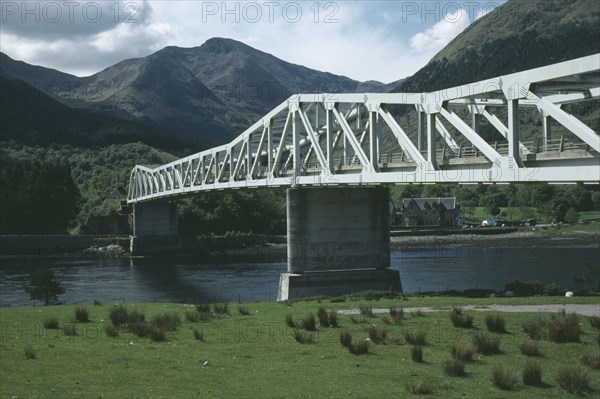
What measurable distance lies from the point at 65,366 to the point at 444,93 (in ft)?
61.8

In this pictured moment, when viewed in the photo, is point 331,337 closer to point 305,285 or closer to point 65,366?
point 65,366

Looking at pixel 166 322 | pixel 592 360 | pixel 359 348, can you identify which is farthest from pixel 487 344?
pixel 166 322

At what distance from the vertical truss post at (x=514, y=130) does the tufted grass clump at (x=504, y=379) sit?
11.1 meters

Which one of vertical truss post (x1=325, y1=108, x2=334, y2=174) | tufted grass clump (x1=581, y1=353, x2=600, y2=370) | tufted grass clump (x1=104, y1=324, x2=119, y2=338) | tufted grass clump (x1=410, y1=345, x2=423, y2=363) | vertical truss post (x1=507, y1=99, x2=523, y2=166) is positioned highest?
vertical truss post (x1=325, y1=108, x2=334, y2=174)

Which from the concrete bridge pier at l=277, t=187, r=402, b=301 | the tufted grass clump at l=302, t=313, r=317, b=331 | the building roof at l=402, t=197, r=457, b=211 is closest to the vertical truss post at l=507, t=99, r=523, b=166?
the tufted grass clump at l=302, t=313, r=317, b=331

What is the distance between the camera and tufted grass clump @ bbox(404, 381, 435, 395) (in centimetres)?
1420

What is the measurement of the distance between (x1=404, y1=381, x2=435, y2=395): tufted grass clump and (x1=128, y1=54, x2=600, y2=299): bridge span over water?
9646 mm

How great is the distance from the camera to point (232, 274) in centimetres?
6725

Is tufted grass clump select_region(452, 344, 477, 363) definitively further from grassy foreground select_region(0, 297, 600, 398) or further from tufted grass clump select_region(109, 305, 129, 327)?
tufted grass clump select_region(109, 305, 129, 327)

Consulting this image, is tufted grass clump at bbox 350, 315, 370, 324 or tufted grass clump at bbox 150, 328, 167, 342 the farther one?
tufted grass clump at bbox 350, 315, 370, 324

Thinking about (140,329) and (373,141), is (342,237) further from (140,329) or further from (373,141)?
(140,329)

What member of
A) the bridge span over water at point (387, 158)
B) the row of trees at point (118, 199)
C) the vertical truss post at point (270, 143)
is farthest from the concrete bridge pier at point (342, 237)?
the row of trees at point (118, 199)

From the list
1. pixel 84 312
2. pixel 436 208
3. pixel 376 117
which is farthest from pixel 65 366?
pixel 436 208

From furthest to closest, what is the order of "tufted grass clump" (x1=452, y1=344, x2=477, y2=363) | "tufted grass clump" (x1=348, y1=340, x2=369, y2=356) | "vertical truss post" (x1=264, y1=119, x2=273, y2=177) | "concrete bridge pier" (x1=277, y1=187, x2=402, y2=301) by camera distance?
"vertical truss post" (x1=264, y1=119, x2=273, y2=177) < "concrete bridge pier" (x1=277, y1=187, x2=402, y2=301) < "tufted grass clump" (x1=348, y1=340, x2=369, y2=356) < "tufted grass clump" (x1=452, y1=344, x2=477, y2=363)
